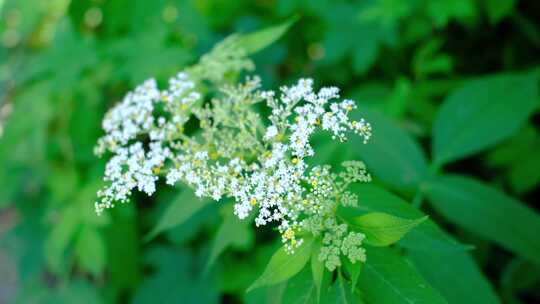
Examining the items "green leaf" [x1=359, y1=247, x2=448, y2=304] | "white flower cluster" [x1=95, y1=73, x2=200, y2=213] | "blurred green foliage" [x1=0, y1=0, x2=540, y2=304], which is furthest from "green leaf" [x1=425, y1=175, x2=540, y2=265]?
"white flower cluster" [x1=95, y1=73, x2=200, y2=213]

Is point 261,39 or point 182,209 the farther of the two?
point 261,39

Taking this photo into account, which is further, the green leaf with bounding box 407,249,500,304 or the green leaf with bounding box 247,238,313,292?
the green leaf with bounding box 407,249,500,304

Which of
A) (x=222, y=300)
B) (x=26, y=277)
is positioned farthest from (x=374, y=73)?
(x=26, y=277)

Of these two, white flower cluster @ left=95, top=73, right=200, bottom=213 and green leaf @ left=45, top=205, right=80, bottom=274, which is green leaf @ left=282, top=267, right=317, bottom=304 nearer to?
white flower cluster @ left=95, top=73, right=200, bottom=213

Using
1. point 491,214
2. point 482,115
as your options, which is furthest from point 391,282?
point 482,115

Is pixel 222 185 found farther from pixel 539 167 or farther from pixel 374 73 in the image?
pixel 374 73

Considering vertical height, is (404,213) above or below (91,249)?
below

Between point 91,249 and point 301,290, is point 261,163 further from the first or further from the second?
point 91,249
